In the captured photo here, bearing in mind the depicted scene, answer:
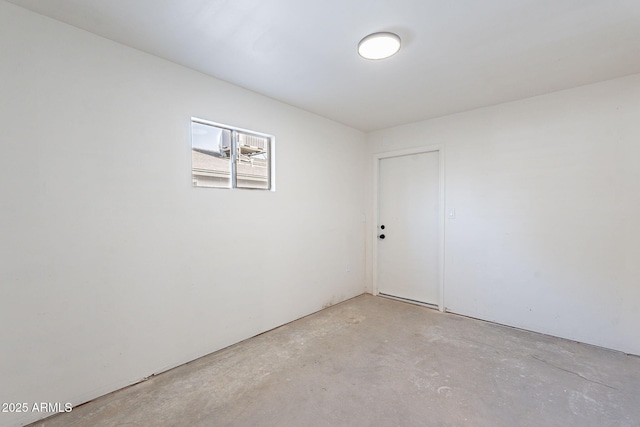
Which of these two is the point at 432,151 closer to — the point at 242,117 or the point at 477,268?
the point at 477,268

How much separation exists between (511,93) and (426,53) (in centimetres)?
144

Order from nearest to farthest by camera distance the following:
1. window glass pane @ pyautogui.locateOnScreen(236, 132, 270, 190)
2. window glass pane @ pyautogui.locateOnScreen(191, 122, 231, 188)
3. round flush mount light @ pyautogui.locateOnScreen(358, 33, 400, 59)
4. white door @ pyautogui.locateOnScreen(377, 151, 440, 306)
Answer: round flush mount light @ pyautogui.locateOnScreen(358, 33, 400, 59) → window glass pane @ pyautogui.locateOnScreen(191, 122, 231, 188) → window glass pane @ pyautogui.locateOnScreen(236, 132, 270, 190) → white door @ pyautogui.locateOnScreen(377, 151, 440, 306)

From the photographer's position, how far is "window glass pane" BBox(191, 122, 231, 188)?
8.00 feet

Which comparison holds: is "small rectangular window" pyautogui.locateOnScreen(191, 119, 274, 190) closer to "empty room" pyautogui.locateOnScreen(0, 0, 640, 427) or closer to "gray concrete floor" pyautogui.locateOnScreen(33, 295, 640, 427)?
"empty room" pyautogui.locateOnScreen(0, 0, 640, 427)

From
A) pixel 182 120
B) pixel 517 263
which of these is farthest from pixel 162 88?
pixel 517 263

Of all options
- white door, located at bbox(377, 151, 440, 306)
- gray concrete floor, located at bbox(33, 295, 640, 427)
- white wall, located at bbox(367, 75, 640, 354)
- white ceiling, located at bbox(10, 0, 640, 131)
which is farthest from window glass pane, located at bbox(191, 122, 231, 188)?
white wall, located at bbox(367, 75, 640, 354)

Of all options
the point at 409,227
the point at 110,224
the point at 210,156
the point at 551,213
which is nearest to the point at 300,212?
the point at 210,156

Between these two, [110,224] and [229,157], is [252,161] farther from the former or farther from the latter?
[110,224]

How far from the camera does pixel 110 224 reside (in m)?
1.94

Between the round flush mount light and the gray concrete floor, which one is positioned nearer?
the gray concrete floor

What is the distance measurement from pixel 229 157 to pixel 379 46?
5.61 feet

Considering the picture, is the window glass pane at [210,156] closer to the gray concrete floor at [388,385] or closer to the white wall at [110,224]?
the white wall at [110,224]

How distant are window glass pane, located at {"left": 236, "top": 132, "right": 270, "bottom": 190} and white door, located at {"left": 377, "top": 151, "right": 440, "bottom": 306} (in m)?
2.02

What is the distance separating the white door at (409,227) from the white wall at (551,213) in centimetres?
22
